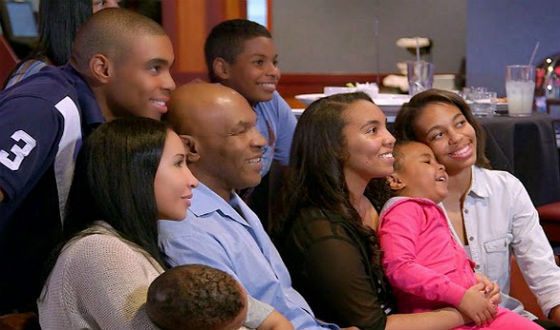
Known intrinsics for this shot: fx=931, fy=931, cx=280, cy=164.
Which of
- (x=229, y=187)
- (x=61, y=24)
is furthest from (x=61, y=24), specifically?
(x=229, y=187)

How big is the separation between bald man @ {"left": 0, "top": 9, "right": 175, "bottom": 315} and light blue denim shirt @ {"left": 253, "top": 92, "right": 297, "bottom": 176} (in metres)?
0.98

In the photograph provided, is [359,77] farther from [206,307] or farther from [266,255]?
[206,307]

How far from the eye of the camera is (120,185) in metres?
1.57

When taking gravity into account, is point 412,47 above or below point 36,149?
below

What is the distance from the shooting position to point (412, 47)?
633 cm

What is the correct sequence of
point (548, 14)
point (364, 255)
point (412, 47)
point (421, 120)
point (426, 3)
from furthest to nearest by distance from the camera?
point (426, 3), point (412, 47), point (548, 14), point (421, 120), point (364, 255)

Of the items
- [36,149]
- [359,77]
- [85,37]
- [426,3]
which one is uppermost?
[85,37]

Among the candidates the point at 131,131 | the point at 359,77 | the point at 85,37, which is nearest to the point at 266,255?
the point at 131,131

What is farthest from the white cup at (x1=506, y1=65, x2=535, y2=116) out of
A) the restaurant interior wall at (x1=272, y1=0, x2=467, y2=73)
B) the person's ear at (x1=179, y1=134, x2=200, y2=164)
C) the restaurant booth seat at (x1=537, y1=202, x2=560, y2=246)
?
the restaurant interior wall at (x1=272, y1=0, x2=467, y2=73)

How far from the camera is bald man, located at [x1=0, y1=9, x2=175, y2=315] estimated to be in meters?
1.68

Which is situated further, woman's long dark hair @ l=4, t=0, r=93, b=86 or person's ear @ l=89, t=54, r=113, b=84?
woman's long dark hair @ l=4, t=0, r=93, b=86

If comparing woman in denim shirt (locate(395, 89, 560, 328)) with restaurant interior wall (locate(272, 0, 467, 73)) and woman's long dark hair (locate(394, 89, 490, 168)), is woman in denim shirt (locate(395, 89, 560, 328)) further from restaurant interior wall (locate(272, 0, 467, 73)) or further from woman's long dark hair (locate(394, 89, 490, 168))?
restaurant interior wall (locate(272, 0, 467, 73))

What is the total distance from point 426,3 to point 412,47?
3.80 ft

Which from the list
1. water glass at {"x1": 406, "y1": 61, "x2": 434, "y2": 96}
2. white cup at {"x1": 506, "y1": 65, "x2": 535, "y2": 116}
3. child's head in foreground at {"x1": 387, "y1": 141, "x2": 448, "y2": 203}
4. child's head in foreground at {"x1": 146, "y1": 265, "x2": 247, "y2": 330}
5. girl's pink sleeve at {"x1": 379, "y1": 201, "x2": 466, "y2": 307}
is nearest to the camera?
child's head in foreground at {"x1": 146, "y1": 265, "x2": 247, "y2": 330}
